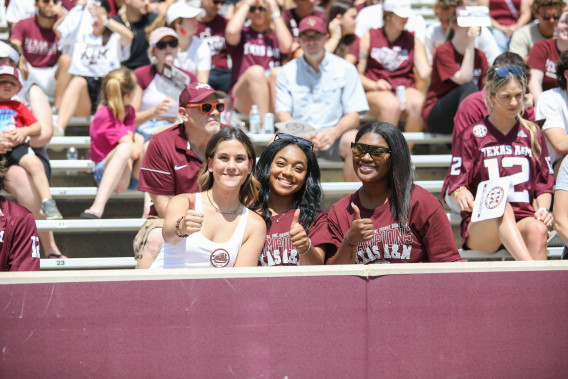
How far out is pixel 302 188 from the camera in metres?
3.84

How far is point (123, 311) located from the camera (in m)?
2.75

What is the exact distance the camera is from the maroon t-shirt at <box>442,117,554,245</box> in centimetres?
468

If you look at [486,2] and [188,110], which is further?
[486,2]

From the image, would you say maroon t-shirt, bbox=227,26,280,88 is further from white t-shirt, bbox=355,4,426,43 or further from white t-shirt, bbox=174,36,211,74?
white t-shirt, bbox=355,4,426,43

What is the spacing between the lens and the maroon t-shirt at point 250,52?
6887 mm

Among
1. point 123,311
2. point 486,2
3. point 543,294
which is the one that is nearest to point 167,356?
point 123,311

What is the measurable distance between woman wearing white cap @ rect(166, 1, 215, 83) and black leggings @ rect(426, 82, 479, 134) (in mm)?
2036

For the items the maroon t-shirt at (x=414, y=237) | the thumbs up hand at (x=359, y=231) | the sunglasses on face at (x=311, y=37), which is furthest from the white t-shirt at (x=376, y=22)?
the thumbs up hand at (x=359, y=231)

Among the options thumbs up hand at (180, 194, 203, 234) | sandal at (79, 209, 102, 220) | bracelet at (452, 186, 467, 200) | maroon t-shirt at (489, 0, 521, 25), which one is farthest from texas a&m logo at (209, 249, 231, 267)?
maroon t-shirt at (489, 0, 521, 25)

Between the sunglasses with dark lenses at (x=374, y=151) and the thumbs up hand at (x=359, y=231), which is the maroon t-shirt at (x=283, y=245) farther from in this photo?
the sunglasses with dark lenses at (x=374, y=151)

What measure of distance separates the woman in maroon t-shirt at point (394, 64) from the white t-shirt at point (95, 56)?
224 cm

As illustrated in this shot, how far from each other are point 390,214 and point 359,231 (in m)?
0.34

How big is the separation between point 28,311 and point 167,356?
1.80 ft

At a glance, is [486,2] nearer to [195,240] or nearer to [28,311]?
[195,240]
